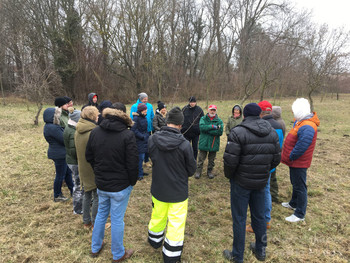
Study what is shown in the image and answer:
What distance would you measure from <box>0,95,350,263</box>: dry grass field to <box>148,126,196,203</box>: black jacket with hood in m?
0.99

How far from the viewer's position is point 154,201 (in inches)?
102

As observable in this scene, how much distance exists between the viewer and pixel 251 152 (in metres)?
2.39

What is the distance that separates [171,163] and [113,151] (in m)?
0.67

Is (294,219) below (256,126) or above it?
below

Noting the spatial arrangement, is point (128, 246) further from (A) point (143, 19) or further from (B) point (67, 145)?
(A) point (143, 19)

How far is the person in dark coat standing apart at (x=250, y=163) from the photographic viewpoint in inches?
93.8

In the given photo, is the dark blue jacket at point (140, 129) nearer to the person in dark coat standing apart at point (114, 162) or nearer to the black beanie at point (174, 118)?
the person in dark coat standing apart at point (114, 162)

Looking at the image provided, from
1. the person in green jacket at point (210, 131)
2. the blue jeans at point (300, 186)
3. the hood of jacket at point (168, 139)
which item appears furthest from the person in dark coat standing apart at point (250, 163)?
the person in green jacket at point (210, 131)

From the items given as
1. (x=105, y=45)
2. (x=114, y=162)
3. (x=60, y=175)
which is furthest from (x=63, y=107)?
(x=105, y=45)

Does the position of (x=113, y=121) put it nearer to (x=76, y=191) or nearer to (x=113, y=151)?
(x=113, y=151)

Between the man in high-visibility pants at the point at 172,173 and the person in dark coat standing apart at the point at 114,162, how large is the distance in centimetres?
28

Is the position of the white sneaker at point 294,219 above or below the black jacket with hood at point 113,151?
below

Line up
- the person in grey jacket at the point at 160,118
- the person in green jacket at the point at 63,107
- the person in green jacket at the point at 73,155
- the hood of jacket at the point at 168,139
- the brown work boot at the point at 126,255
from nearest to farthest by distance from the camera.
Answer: the hood of jacket at the point at 168,139 → the brown work boot at the point at 126,255 → the person in green jacket at the point at 73,155 → the person in green jacket at the point at 63,107 → the person in grey jacket at the point at 160,118

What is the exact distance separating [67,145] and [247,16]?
99.7 ft
